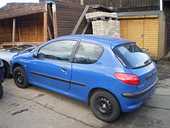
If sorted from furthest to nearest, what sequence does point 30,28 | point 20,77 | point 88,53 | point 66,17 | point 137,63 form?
1. point 30,28
2. point 66,17
3. point 20,77
4. point 88,53
5. point 137,63

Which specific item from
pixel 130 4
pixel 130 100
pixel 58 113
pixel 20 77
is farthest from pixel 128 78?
pixel 130 4

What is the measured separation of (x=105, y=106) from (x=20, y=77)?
2.78 meters

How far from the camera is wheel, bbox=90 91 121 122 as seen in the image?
5.39 meters

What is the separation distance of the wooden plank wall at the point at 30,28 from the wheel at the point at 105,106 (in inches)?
287

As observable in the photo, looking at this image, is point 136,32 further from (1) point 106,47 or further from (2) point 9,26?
(1) point 106,47

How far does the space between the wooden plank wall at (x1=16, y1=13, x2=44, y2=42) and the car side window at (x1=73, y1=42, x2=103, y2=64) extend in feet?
22.0

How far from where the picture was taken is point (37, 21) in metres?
12.8

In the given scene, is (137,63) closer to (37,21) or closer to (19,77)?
(19,77)

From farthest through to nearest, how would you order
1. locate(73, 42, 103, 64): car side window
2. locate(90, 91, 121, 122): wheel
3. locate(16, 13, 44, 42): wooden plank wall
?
locate(16, 13, 44, 42): wooden plank wall → locate(73, 42, 103, 64): car side window → locate(90, 91, 121, 122): wheel

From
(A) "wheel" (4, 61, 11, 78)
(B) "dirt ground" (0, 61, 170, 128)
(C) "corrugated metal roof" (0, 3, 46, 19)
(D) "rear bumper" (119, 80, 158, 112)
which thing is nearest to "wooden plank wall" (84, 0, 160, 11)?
(C) "corrugated metal roof" (0, 3, 46, 19)

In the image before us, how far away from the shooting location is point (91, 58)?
5777 millimetres

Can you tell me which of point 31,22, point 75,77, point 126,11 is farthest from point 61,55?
point 126,11

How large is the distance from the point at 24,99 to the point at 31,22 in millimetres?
6869

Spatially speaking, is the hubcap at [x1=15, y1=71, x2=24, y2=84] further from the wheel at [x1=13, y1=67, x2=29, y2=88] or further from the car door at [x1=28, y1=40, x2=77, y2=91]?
the car door at [x1=28, y1=40, x2=77, y2=91]
